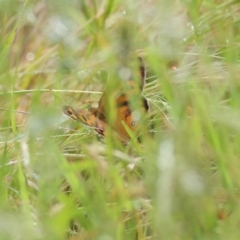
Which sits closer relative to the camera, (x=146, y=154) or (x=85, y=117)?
(x=146, y=154)

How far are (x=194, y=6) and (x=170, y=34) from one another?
322 mm

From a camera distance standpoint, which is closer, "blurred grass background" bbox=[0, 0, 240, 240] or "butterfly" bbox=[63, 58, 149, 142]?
"blurred grass background" bbox=[0, 0, 240, 240]

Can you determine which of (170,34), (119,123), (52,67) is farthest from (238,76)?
(52,67)

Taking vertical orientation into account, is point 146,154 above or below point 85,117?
above

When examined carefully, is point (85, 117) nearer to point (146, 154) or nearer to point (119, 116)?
point (119, 116)

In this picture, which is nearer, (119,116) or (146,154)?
(146,154)

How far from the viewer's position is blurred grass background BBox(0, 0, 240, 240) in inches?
18.2

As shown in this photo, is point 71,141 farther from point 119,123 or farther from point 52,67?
point 52,67

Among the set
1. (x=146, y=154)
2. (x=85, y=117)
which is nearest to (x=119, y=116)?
(x=85, y=117)

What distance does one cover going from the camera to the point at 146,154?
0.55 m

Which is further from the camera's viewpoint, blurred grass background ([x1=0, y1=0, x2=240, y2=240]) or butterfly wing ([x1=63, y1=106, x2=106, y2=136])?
butterfly wing ([x1=63, y1=106, x2=106, y2=136])

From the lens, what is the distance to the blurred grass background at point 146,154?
462mm

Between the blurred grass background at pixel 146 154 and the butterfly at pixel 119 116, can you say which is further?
the butterfly at pixel 119 116

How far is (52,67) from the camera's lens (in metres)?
1.18
